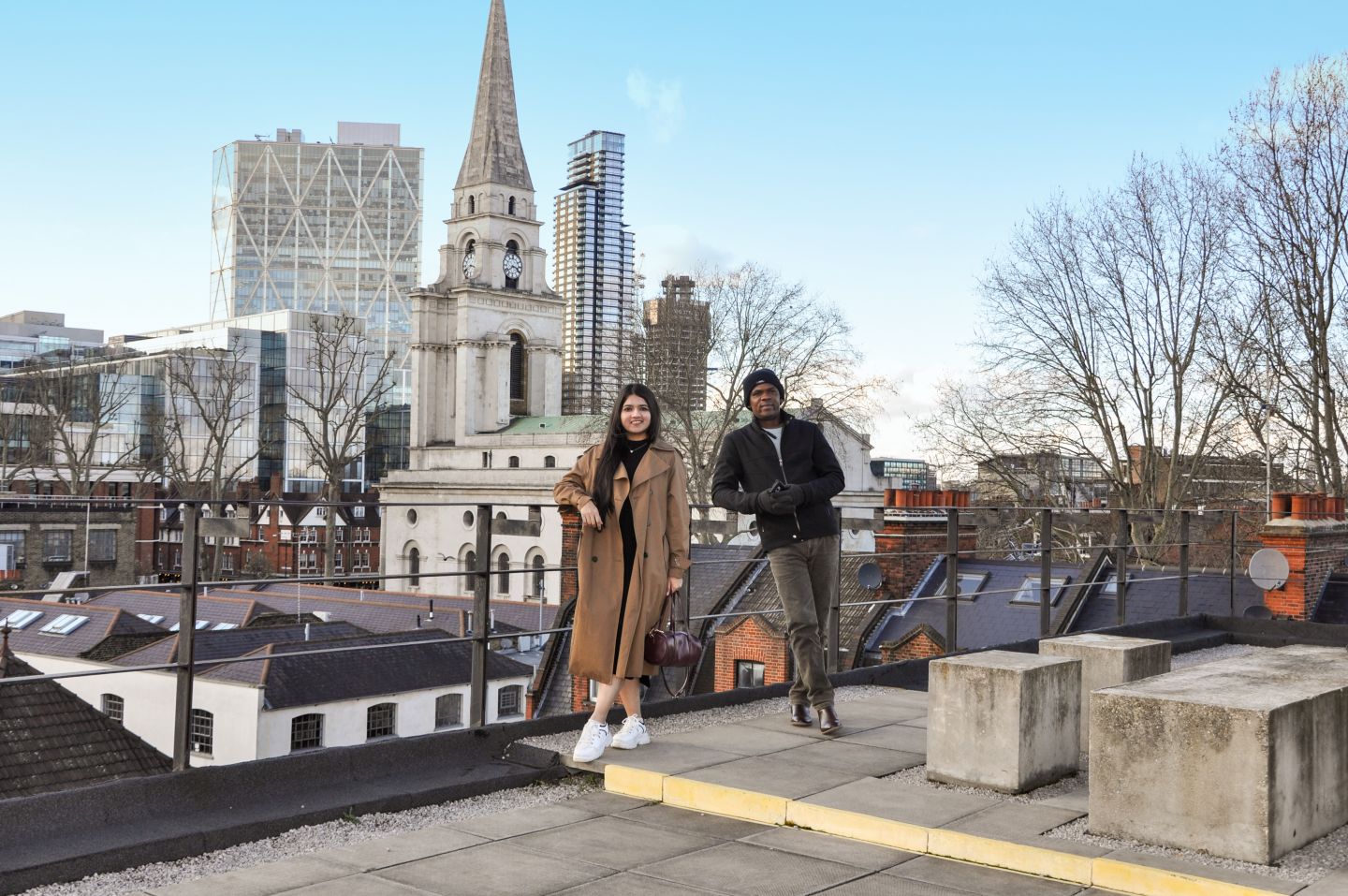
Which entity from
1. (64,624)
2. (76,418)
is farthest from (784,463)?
(76,418)

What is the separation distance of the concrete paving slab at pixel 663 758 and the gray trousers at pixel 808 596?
0.82m

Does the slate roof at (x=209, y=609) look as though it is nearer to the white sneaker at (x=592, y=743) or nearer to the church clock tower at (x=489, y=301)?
the white sneaker at (x=592, y=743)

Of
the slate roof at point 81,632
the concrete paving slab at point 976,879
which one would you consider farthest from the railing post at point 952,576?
the slate roof at point 81,632

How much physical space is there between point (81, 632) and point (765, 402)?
97.2 ft

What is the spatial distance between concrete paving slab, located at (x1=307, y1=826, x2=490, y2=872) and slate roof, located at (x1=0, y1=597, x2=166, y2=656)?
2666 centimetres

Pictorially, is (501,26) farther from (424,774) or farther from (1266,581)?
(424,774)

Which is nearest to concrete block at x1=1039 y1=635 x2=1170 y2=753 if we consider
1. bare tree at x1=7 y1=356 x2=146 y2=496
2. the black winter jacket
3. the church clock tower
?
the black winter jacket

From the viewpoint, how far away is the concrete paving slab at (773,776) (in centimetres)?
538

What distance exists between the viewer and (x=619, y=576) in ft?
19.9

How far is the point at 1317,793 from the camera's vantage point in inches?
183

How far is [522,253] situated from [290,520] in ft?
92.7

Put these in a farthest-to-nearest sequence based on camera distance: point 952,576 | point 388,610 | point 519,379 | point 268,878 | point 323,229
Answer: point 323,229, point 519,379, point 388,610, point 952,576, point 268,878

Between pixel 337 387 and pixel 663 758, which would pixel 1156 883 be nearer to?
pixel 663 758

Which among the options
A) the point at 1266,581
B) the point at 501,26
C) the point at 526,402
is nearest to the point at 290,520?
the point at 526,402
